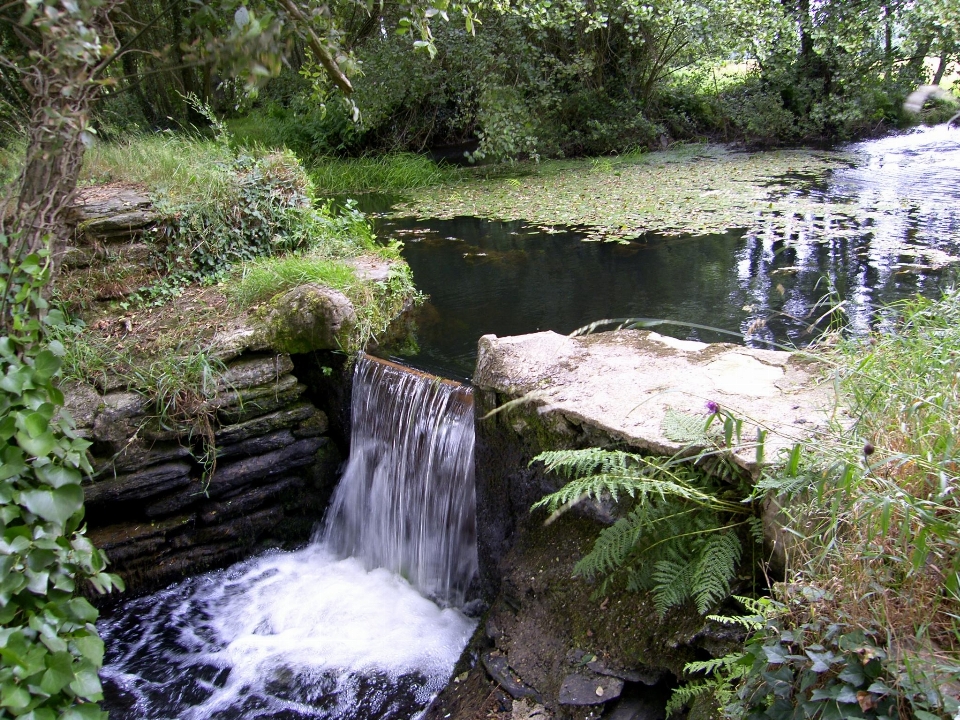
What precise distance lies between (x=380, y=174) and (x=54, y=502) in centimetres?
988

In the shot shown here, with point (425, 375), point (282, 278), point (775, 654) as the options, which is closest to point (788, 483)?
point (775, 654)

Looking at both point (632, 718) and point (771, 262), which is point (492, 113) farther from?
point (632, 718)

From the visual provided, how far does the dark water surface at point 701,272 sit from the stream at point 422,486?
25 mm

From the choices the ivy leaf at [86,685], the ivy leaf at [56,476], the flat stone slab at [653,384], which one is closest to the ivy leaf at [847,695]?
the flat stone slab at [653,384]

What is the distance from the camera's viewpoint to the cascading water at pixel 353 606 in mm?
3570

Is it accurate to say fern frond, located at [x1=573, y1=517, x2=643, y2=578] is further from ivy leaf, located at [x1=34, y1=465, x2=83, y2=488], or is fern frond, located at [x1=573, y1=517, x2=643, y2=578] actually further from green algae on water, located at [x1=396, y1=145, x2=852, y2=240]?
green algae on water, located at [x1=396, y1=145, x2=852, y2=240]

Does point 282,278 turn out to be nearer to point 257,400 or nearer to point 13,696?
point 257,400

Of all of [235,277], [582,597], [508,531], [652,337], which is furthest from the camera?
[235,277]

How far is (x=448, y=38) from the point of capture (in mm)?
11320

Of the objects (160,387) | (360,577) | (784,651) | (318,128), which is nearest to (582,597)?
(784,651)

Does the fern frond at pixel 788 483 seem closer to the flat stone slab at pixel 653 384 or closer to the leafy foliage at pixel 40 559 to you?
the flat stone slab at pixel 653 384

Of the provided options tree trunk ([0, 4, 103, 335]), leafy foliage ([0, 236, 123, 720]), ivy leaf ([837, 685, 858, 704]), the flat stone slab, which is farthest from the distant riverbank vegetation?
ivy leaf ([837, 685, 858, 704])

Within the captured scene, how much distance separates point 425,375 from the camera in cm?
447

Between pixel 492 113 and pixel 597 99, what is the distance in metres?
2.56
